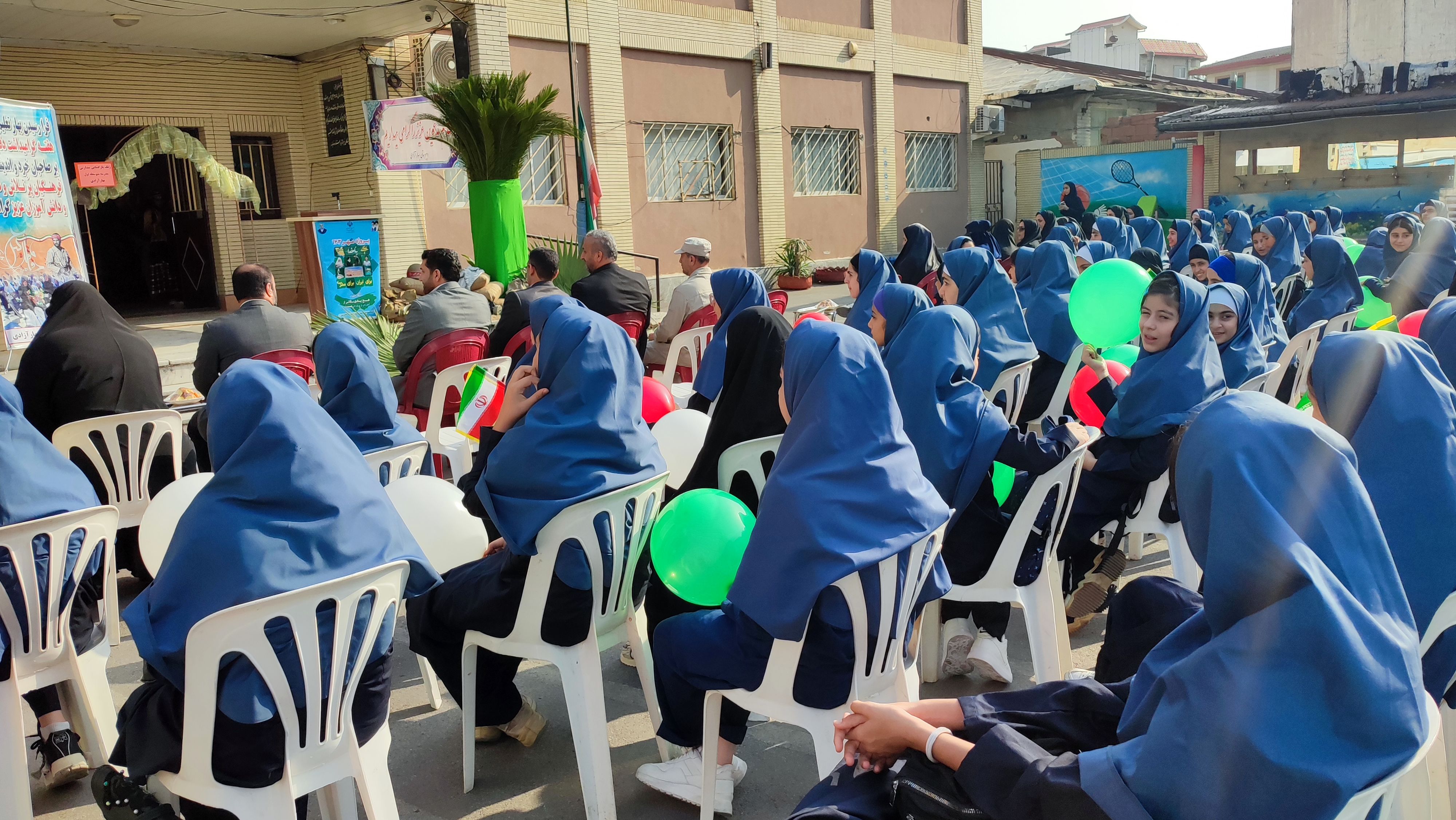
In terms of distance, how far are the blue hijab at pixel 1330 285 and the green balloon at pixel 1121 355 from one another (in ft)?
8.15

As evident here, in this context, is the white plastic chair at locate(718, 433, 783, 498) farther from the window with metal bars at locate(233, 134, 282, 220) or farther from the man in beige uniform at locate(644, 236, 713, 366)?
the window with metal bars at locate(233, 134, 282, 220)

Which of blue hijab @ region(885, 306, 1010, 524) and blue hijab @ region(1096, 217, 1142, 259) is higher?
blue hijab @ region(1096, 217, 1142, 259)

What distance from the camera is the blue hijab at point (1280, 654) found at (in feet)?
4.50

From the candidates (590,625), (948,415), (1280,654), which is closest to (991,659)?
(948,415)

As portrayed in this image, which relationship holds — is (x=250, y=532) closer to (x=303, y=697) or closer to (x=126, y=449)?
(x=303, y=697)

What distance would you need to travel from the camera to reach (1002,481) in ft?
11.0

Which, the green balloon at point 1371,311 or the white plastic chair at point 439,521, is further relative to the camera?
the green balloon at point 1371,311

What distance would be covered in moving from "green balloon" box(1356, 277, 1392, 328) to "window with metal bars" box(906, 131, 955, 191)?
12517mm

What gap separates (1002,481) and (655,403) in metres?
1.71

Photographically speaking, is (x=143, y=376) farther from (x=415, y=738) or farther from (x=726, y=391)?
(x=726, y=391)

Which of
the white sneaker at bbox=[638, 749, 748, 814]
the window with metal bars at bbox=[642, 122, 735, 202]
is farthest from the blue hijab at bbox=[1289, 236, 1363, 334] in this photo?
the window with metal bars at bbox=[642, 122, 735, 202]

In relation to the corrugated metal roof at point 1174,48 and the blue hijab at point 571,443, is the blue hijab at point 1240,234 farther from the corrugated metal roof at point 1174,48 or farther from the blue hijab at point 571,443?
the corrugated metal roof at point 1174,48

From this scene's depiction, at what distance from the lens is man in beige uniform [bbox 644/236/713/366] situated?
23.6ft

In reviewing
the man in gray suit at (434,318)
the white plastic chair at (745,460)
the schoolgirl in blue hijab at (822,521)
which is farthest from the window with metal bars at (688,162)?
the schoolgirl in blue hijab at (822,521)
